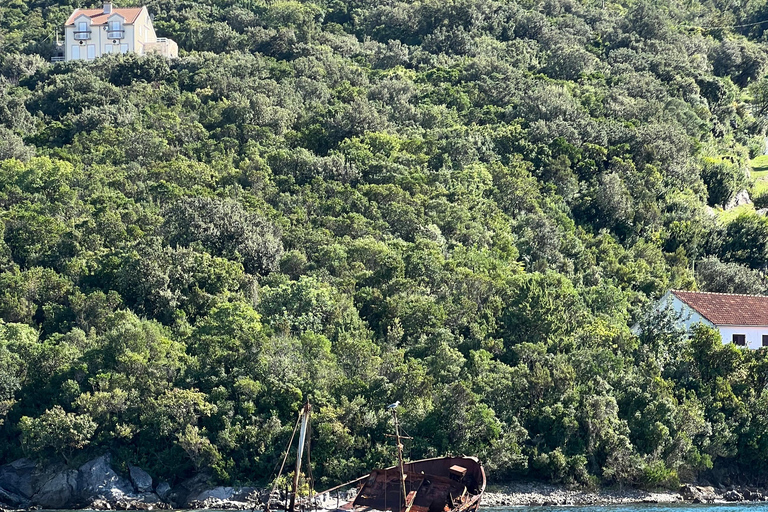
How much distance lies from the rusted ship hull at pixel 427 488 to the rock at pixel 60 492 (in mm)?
18841

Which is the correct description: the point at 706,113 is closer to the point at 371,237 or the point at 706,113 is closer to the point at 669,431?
the point at 371,237

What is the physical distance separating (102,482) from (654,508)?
28149 millimetres

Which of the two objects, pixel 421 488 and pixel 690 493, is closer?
pixel 421 488

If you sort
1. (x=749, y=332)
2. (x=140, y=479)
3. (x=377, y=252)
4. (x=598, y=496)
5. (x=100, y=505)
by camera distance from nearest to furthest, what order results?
(x=100, y=505) < (x=598, y=496) < (x=140, y=479) < (x=749, y=332) < (x=377, y=252)

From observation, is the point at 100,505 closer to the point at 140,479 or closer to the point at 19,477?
the point at 140,479

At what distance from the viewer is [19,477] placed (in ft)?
201

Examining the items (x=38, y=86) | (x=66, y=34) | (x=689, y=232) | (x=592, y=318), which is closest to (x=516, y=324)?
(x=592, y=318)

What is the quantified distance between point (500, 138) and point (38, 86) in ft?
150

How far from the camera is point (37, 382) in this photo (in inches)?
2489

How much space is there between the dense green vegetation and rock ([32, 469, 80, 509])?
1.19 metres

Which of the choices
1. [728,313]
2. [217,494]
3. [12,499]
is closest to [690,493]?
[728,313]

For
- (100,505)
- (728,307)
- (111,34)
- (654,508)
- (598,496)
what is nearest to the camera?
(654,508)

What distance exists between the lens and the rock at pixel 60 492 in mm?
59406

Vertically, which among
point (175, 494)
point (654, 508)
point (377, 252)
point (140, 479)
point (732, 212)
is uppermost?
point (732, 212)
